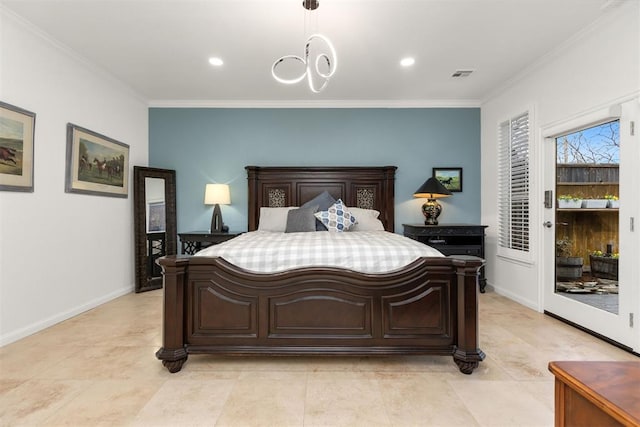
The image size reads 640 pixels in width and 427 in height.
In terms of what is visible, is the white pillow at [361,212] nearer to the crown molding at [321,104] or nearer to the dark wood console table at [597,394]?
the crown molding at [321,104]

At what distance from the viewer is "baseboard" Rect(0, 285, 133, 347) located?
2730 millimetres

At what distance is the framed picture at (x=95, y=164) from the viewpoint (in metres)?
3.45

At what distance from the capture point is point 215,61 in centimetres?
357

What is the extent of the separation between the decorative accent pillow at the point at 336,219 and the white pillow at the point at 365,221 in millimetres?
A: 122

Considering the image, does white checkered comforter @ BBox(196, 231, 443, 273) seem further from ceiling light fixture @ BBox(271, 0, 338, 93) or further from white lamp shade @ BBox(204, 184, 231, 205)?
white lamp shade @ BBox(204, 184, 231, 205)

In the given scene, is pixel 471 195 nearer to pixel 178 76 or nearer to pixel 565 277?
pixel 565 277

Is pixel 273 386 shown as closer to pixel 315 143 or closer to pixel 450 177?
pixel 315 143

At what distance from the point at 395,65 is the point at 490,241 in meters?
2.72

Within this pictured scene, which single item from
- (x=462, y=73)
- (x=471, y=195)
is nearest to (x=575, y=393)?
(x=462, y=73)

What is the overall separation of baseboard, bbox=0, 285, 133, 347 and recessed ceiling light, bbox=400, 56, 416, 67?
4331 mm

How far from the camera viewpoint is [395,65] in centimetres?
366

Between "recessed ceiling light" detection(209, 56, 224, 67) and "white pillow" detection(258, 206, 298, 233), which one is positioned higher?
"recessed ceiling light" detection(209, 56, 224, 67)

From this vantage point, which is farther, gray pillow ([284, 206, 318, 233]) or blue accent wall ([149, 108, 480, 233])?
blue accent wall ([149, 108, 480, 233])

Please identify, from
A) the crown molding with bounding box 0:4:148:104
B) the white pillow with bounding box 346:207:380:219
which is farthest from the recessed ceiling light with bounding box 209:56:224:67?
the white pillow with bounding box 346:207:380:219
